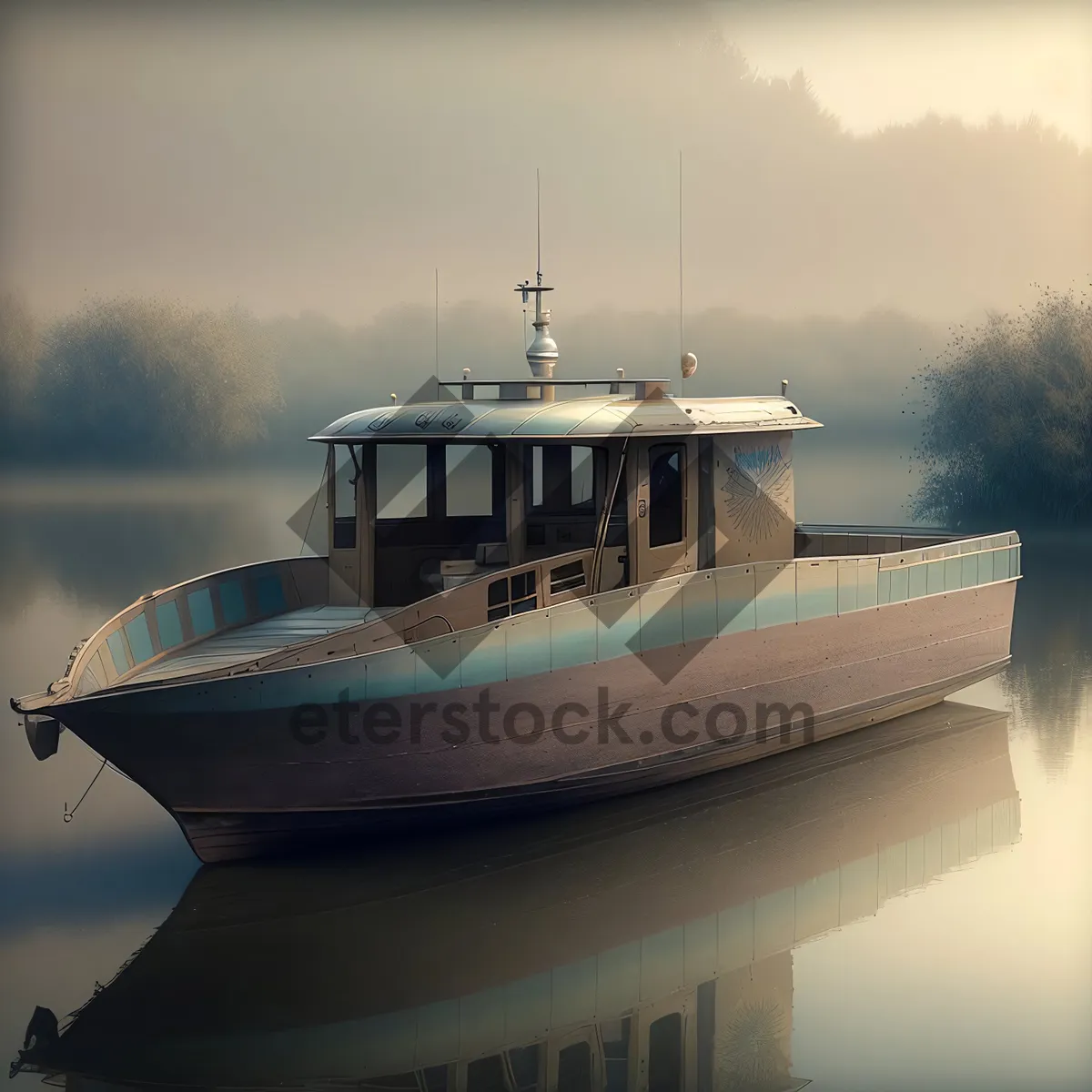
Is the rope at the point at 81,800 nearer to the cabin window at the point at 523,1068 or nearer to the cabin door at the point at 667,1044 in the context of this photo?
the cabin window at the point at 523,1068

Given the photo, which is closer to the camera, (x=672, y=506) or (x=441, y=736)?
(x=441, y=736)

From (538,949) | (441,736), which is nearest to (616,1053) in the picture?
(538,949)

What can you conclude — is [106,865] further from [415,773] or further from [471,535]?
[471,535]

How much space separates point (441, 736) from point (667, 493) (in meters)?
3.43

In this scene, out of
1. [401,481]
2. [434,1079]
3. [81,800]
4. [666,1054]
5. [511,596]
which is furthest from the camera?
[401,481]

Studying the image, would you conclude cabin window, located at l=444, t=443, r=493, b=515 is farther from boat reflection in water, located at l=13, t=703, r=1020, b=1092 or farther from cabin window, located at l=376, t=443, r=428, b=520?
boat reflection in water, located at l=13, t=703, r=1020, b=1092

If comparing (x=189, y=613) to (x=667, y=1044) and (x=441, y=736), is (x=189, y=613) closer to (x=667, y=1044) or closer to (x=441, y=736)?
(x=441, y=736)

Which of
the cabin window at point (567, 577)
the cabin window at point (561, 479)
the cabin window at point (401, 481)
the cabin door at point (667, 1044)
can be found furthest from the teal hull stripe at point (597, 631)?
the cabin door at point (667, 1044)

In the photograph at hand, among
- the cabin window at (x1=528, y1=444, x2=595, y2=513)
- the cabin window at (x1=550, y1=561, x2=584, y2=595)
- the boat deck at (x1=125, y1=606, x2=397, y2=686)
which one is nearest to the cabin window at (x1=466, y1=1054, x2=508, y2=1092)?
the boat deck at (x1=125, y1=606, x2=397, y2=686)

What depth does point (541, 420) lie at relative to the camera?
1220 cm

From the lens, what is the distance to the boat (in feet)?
34.1

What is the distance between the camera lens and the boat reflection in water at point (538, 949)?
8000 millimetres

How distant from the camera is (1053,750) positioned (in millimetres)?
13742

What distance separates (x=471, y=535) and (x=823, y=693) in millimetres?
3433
